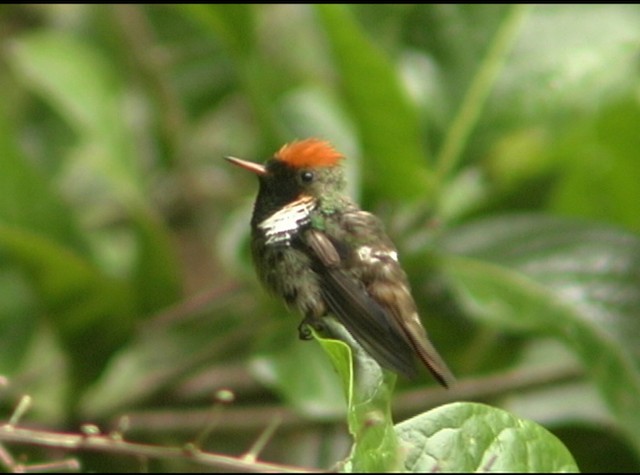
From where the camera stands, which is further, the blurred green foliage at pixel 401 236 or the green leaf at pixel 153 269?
the green leaf at pixel 153 269

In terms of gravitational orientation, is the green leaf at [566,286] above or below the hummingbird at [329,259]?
below

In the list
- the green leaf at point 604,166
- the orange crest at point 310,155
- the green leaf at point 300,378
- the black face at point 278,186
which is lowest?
the green leaf at point 300,378

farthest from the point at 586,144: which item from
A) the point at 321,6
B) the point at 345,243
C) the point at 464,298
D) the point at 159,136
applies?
the point at 159,136

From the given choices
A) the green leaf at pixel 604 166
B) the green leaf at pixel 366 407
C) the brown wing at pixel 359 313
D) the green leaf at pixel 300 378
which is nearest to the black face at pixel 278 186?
the brown wing at pixel 359 313

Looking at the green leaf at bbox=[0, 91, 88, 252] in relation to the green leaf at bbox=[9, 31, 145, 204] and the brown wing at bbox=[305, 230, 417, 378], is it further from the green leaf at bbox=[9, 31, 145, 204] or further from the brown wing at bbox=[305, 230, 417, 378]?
the brown wing at bbox=[305, 230, 417, 378]

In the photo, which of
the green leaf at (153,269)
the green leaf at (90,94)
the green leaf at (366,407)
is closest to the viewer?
the green leaf at (366,407)

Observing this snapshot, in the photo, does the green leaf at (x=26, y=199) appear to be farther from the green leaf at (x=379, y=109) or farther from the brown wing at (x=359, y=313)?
the brown wing at (x=359, y=313)

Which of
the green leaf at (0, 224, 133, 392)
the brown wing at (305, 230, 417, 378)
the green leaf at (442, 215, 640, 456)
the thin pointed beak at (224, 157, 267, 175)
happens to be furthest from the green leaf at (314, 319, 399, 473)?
the green leaf at (0, 224, 133, 392)

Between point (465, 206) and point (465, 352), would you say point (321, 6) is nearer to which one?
point (465, 206)
